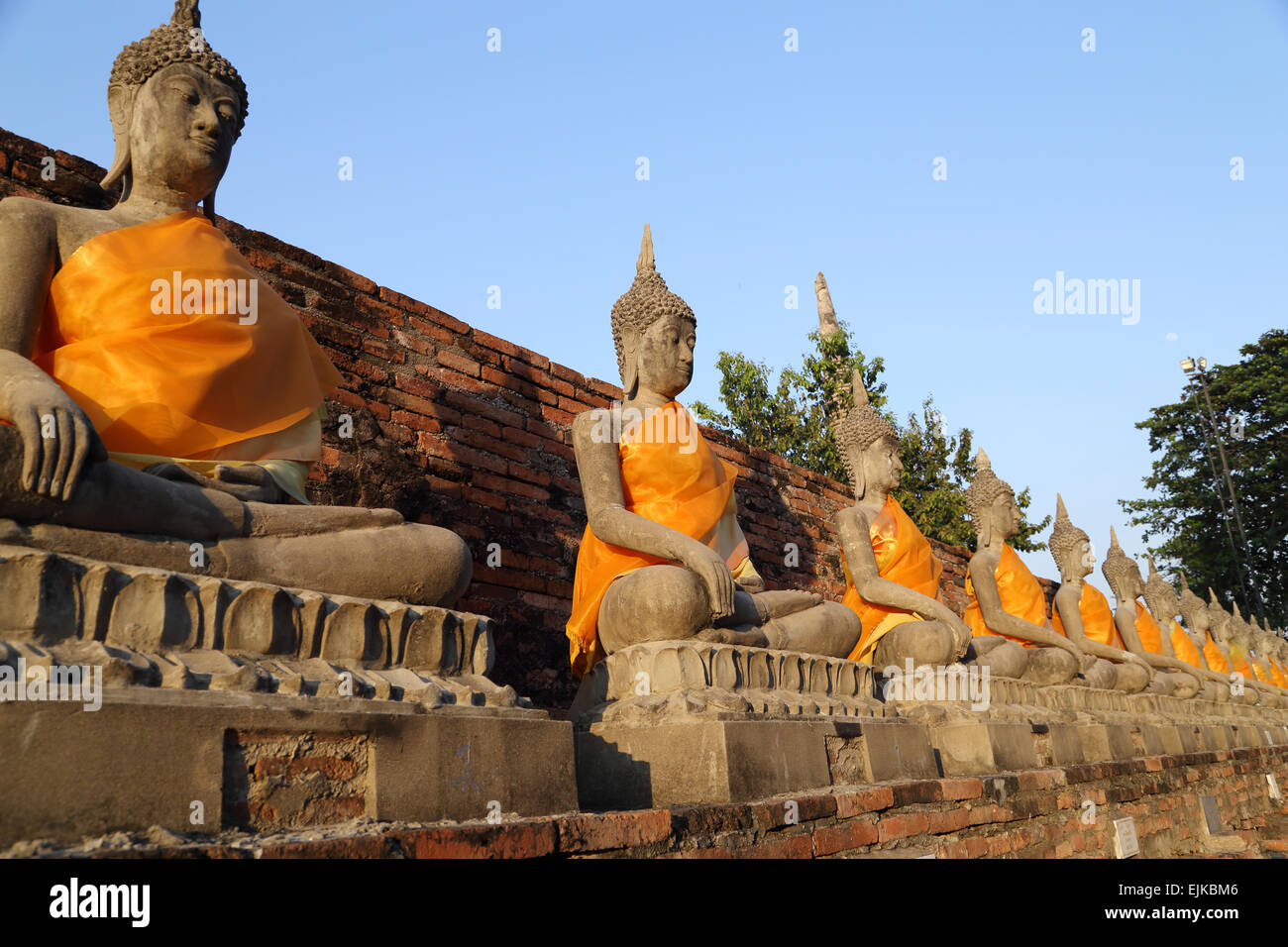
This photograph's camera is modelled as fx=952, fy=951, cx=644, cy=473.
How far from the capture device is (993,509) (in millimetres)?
7387

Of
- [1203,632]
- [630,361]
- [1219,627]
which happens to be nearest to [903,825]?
[630,361]

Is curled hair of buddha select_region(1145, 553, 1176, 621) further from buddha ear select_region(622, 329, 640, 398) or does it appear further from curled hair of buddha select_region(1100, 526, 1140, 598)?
buddha ear select_region(622, 329, 640, 398)

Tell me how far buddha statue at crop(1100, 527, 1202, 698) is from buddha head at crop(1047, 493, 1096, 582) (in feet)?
3.88

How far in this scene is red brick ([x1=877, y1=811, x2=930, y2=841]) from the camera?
315 cm

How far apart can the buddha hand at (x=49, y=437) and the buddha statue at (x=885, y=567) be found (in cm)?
366

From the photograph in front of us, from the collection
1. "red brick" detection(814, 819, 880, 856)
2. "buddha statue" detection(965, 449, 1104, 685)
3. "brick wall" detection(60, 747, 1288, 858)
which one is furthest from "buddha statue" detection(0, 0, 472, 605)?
"buddha statue" detection(965, 449, 1104, 685)

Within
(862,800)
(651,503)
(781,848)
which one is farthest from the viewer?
(651,503)

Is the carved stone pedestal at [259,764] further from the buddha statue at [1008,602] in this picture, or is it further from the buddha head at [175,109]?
the buddha statue at [1008,602]

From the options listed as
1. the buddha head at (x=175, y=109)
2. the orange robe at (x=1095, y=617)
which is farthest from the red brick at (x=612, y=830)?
the orange robe at (x=1095, y=617)

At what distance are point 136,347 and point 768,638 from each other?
89.9 inches

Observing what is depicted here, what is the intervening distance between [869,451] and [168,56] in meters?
4.29

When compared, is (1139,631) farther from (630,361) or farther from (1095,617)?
(630,361)

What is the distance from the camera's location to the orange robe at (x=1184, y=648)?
1116cm

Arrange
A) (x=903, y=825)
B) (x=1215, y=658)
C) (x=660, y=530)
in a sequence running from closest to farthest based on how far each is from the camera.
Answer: (x=903, y=825)
(x=660, y=530)
(x=1215, y=658)
